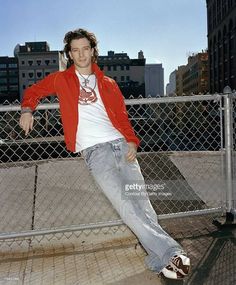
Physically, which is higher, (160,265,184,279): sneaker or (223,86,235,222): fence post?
(223,86,235,222): fence post

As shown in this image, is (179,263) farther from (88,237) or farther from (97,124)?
(88,237)

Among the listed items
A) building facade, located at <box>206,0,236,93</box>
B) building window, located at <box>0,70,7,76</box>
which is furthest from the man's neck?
building window, located at <box>0,70,7,76</box>

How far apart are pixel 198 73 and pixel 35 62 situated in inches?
2041

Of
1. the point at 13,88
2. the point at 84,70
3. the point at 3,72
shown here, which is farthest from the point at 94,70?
the point at 3,72

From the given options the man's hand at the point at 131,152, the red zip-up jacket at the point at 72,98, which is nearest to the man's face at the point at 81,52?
the red zip-up jacket at the point at 72,98

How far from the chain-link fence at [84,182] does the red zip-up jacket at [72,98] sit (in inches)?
24.3

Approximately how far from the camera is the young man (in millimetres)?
3045

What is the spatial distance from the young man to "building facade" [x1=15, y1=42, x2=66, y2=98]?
120002 millimetres

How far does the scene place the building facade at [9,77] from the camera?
132 meters

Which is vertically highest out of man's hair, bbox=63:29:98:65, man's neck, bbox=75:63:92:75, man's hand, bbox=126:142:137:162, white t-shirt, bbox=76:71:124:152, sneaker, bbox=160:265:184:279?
man's hair, bbox=63:29:98:65

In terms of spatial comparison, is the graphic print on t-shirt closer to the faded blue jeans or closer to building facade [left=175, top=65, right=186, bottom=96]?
the faded blue jeans

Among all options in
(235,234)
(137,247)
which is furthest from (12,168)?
(235,234)

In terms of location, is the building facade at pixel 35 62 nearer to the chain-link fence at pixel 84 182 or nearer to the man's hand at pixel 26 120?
the chain-link fence at pixel 84 182

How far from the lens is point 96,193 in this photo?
227 inches
